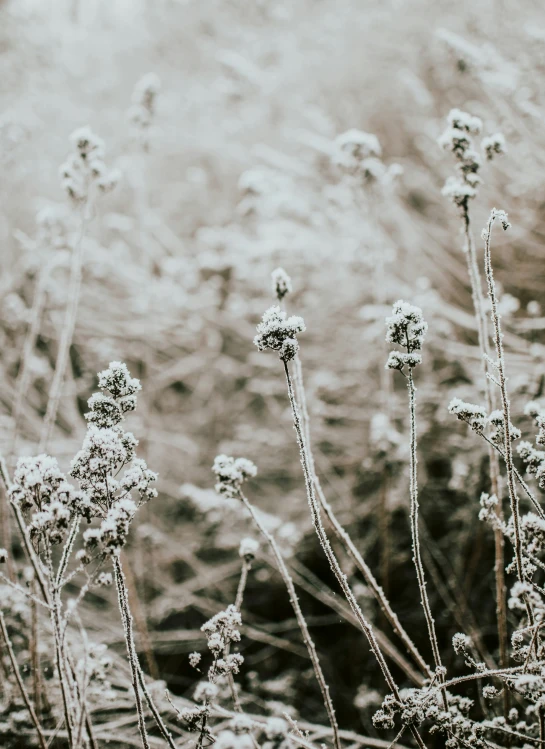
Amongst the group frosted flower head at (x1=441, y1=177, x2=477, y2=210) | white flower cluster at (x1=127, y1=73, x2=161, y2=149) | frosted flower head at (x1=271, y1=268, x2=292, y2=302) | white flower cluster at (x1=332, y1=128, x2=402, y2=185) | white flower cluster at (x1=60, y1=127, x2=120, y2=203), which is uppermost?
white flower cluster at (x1=127, y1=73, x2=161, y2=149)

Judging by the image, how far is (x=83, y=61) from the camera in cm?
680

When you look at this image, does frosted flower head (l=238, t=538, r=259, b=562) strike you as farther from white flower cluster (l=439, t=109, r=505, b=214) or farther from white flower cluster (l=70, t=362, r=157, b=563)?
white flower cluster (l=439, t=109, r=505, b=214)

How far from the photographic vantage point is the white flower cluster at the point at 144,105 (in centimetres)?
304

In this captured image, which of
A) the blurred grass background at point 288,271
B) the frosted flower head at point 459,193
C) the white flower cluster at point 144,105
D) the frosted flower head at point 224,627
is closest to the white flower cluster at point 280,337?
the frosted flower head at point 224,627

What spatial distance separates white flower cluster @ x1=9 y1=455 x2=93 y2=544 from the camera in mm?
1356

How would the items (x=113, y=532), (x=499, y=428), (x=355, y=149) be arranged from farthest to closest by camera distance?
(x=355, y=149) < (x=499, y=428) < (x=113, y=532)

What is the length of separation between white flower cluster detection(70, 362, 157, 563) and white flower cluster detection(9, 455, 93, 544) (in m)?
0.05

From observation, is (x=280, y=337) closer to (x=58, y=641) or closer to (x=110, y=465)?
(x=110, y=465)

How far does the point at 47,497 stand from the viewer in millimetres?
1481

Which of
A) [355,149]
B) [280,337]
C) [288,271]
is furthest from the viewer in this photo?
[288,271]

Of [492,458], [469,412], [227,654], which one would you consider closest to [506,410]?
[469,412]

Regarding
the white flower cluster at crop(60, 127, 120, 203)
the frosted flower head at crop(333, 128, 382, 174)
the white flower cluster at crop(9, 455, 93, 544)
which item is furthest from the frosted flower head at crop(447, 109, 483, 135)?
the white flower cluster at crop(9, 455, 93, 544)

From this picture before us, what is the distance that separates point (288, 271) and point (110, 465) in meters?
4.22

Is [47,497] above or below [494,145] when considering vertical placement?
below
